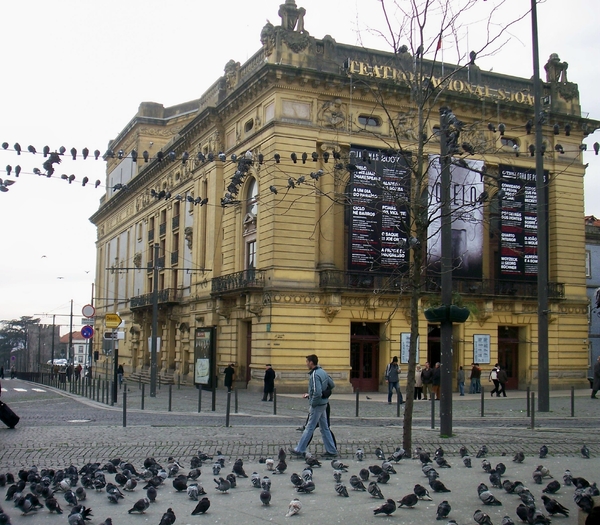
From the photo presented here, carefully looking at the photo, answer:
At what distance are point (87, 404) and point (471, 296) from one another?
66.1ft

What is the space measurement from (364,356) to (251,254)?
7.68 meters

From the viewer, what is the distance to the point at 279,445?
14.0m

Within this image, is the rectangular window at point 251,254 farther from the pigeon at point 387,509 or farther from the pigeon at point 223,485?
the pigeon at point 387,509

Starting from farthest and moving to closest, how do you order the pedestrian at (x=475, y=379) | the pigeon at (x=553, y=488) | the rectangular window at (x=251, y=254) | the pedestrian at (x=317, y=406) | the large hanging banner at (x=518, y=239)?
the large hanging banner at (x=518, y=239)
the rectangular window at (x=251, y=254)
the pedestrian at (x=475, y=379)
the pedestrian at (x=317, y=406)
the pigeon at (x=553, y=488)

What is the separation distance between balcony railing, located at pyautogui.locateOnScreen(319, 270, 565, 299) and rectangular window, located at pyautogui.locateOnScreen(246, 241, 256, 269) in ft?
14.1

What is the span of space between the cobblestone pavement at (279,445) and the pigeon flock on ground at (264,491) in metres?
0.06

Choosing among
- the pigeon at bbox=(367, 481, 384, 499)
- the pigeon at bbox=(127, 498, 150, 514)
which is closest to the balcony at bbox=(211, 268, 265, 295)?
the pigeon at bbox=(367, 481, 384, 499)

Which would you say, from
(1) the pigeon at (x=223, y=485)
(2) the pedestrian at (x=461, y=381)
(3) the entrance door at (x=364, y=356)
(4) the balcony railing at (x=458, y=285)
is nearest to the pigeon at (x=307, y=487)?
(1) the pigeon at (x=223, y=485)

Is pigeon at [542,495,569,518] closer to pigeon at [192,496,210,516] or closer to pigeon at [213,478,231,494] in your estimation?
pigeon at [192,496,210,516]

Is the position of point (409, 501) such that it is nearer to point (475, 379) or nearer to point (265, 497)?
point (265, 497)

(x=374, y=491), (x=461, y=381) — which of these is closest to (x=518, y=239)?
(x=461, y=381)

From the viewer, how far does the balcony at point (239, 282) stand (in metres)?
35.7

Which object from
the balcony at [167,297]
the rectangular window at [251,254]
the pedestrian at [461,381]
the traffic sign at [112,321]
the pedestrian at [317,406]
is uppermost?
the rectangular window at [251,254]

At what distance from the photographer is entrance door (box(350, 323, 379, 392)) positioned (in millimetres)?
37062
